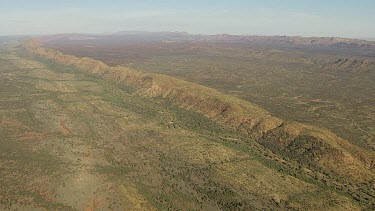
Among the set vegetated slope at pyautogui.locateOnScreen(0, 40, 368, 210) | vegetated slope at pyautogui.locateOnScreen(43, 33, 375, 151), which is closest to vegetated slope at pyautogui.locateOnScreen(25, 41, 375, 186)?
vegetated slope at pyautogui.locateOnScreen(0, 40, 368, 210)

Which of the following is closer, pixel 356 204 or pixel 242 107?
pixel 356 204

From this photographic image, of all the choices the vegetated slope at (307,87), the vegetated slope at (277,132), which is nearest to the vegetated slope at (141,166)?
the vegetated slope at (277,132)

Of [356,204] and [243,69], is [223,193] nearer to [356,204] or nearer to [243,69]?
[356,204]

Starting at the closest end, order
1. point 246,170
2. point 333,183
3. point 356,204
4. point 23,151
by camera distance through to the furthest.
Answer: point 356,204
point 333,183
point 246,170
point 23,151

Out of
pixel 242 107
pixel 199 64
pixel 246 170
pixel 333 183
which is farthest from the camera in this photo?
pixel 199 64

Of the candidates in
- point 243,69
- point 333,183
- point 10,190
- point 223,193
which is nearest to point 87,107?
point 10,190

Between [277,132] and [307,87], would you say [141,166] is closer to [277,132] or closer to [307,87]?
[277,132]
